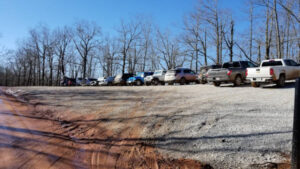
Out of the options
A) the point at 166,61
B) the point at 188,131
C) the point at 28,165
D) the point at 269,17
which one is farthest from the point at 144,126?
the point at 166,61

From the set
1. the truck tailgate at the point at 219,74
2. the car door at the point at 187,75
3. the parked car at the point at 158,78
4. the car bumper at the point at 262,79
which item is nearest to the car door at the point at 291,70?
the car bumper at the point at 262,79

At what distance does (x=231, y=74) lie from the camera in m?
12.6

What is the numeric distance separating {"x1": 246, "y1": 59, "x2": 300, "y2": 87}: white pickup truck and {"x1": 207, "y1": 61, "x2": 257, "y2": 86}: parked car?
148cm

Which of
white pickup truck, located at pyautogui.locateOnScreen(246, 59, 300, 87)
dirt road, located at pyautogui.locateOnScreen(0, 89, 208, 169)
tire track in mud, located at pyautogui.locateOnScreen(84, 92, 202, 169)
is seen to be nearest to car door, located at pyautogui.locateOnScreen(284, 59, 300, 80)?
white pickup truck, located at pyautogui.locateOnScreen(246, 59, 300, 87)

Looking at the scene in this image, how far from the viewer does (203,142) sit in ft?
12.6

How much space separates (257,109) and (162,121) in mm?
2989

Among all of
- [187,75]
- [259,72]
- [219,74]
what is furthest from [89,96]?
[187,75]

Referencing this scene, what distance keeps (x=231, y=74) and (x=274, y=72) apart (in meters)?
2.77

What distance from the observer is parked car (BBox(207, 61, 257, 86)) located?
12.7m

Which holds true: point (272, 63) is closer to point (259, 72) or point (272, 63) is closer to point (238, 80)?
point (259, 72)

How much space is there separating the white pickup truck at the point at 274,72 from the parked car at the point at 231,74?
58.1 inches

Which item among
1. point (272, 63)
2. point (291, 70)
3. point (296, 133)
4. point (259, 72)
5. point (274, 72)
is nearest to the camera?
point (296, 133)

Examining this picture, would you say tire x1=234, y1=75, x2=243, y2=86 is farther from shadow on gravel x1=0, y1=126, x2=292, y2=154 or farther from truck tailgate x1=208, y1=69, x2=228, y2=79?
shadow on gravel x1=0, y1=126, x2=292, y2=154

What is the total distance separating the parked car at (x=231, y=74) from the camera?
41.6ft
